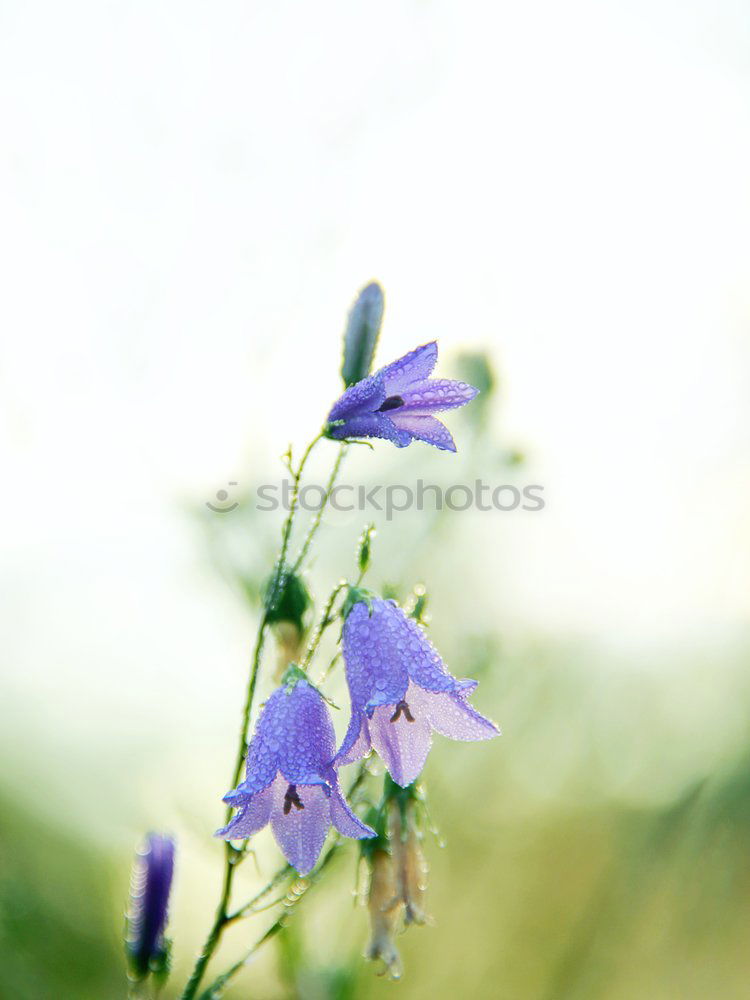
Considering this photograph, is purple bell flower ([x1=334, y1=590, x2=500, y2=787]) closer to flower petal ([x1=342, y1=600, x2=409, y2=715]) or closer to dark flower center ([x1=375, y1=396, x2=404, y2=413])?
flower petal ([x1=342, y1=600, x2=409, y2=715])

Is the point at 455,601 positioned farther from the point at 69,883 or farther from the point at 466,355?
the point at 69,883

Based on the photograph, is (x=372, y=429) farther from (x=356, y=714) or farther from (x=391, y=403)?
(x=356, y=714)

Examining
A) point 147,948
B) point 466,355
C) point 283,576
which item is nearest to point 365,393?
point 283,576

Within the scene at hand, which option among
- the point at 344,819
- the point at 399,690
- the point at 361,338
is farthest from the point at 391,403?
the point at 344,819
